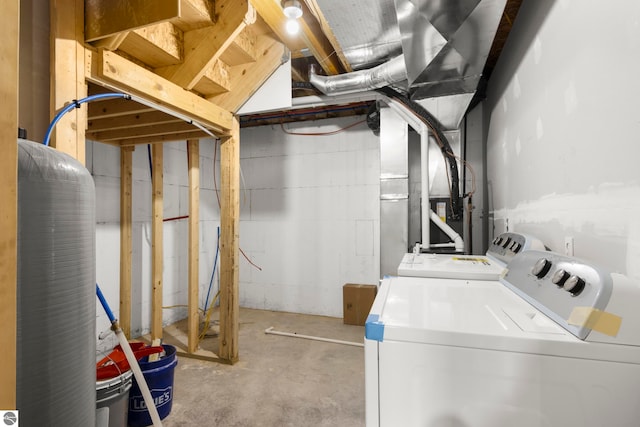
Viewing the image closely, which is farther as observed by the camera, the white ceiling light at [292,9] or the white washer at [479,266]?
the white ceiling light at [292,9]

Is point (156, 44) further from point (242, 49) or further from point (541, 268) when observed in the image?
point (541, 268)

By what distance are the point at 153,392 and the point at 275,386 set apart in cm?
81

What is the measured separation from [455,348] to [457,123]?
8.64ft

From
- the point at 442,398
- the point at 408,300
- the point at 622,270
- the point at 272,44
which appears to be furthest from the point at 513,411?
the point at 272,44

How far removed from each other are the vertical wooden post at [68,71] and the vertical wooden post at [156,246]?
4.65ft

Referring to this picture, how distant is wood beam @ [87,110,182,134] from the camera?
2342 millimetres

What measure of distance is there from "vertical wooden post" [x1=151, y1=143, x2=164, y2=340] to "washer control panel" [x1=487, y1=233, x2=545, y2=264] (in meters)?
2.71

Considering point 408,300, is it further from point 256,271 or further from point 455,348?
point 256,271

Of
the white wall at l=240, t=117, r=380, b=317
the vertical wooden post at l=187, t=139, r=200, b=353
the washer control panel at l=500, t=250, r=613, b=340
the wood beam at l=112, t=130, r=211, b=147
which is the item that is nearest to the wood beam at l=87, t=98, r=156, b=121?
the wood beam at l=112, t=130, r=211, b=147

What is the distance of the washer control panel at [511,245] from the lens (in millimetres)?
1565

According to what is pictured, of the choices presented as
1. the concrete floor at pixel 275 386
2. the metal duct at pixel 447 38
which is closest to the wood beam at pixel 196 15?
the metal duct at pixel 447 38

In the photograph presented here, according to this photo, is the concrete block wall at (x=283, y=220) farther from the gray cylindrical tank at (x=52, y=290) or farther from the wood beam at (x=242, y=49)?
the gray cylindrical tank at (x=52, y=290)

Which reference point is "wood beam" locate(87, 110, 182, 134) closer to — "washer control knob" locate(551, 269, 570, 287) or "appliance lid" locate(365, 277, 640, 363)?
"appliance lid" locate(365, 277, 640, 363)

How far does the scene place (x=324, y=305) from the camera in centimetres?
399
